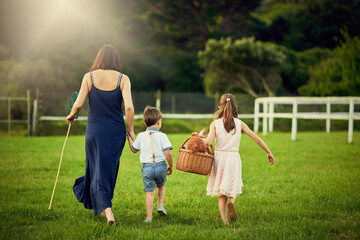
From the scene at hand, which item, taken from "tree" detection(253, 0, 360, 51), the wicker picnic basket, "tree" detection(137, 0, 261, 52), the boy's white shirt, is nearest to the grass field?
the wicker picnic basket

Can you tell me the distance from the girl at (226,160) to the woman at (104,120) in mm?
1032

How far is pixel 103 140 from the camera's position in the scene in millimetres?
4266

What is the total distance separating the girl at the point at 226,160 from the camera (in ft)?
14.2

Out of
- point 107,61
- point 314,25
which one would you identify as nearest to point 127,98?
point 107,61

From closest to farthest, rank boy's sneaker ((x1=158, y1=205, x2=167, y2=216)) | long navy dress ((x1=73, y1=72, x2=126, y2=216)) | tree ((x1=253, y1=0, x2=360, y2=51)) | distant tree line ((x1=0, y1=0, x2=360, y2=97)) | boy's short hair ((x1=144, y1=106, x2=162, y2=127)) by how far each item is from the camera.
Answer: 1. long navy dress ((x1=73, y1=72, x2=126, y2=216))
2. boy's short hair ((x1=144, y1=106, x2=162, y2=127))
3. boy's sneaker ((x1=158, y1=205, x2=167, y2=216))
4. distant tree line ((x1=0, y1=0, x2=360, y2=97))
5. tree ((x1=253, y1=0, x2=360, y2=51))

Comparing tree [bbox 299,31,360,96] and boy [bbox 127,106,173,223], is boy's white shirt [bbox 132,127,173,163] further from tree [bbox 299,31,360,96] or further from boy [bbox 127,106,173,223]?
tree [bbox 299,31,360,96]

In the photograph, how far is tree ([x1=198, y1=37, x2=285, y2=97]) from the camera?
30.4 metres

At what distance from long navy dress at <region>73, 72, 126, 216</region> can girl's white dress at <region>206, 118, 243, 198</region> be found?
1.11m

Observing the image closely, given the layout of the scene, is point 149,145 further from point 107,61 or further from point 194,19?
point 194,19

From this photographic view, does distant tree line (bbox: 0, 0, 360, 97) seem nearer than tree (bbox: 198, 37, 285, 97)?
No

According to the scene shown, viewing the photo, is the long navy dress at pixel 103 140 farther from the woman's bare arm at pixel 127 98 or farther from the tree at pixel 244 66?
the tree at pixel 244 66

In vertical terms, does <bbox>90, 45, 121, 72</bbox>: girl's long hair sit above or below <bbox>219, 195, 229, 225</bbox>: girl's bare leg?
above

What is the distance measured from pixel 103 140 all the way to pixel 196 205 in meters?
1.72

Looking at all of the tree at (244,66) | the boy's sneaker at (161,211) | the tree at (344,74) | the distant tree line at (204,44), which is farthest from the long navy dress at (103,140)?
the distant tree line at (204,44)
